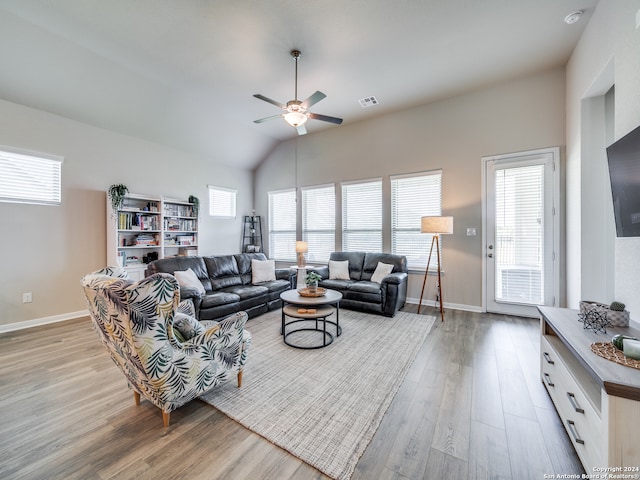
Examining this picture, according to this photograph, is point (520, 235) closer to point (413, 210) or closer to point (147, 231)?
point (413, 210)

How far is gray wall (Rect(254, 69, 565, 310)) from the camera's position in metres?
3.86

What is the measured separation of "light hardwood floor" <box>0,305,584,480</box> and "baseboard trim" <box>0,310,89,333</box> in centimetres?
132

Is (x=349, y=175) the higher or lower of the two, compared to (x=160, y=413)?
higher

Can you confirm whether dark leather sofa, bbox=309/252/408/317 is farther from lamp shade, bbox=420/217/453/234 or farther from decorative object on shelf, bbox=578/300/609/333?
decorative object on shelf, bbox=578/300/609/333

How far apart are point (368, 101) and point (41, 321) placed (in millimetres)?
6184

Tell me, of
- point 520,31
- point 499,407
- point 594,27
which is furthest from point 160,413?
point 594,27

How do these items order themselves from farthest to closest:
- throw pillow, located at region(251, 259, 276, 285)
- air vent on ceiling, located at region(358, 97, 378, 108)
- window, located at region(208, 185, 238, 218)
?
window, located at region(208, 185, 238, 218) < throw pillow, located at region(251, 259, 276, 285) < air vent on ceiling, located at region(358, 97, 378, 108)

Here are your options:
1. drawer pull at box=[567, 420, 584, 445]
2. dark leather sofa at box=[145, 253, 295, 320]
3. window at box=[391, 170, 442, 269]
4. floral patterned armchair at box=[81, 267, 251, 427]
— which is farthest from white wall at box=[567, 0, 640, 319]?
dark leather sofa at box=[145, 253, 295, 320]

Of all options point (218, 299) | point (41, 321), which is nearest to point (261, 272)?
point (218, 299)

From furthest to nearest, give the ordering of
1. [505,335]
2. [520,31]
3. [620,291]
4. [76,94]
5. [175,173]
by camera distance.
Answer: [175,173] < [76,94] < [505,335] < [520,31] < [620,291]

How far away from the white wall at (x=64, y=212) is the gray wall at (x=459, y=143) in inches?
153

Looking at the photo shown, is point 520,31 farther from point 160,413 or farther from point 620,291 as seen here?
point 160,413

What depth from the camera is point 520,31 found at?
297 cm

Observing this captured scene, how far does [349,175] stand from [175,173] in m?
3.66
